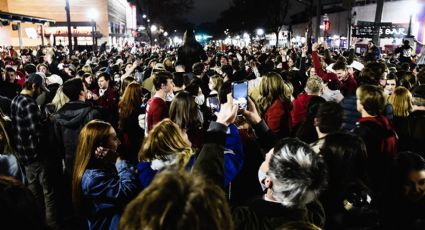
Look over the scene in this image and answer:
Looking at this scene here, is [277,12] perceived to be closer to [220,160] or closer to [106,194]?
[106,194]

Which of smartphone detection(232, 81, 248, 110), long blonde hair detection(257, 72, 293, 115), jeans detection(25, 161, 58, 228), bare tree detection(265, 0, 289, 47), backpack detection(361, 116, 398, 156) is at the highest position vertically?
bare tree detection(265, 0, 289, 47)

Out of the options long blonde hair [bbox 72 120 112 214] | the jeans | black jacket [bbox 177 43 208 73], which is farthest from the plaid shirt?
black jacket [bbox 177 43 208 73]

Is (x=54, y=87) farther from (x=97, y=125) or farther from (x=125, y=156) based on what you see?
(x=97, y=125)

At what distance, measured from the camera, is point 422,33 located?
26109mm

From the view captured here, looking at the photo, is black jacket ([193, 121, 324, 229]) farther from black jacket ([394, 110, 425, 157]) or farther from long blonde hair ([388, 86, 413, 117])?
long blonde hair ([388, 86, 413, 117])

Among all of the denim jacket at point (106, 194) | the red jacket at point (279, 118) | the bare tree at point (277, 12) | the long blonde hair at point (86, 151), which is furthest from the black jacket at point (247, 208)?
the bare tree at point (277, 12)

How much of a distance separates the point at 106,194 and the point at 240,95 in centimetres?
154

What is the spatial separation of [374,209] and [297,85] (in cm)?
696

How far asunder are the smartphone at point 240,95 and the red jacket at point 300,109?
241cm

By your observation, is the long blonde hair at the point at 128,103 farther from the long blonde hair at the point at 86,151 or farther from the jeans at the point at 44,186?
the long blonde hair at the point at 86,151

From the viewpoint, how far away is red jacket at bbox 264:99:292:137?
585 centimetres

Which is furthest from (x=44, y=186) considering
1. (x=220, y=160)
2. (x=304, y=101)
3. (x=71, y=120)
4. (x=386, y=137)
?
(x=386, y=137)

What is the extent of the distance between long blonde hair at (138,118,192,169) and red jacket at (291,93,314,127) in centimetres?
325

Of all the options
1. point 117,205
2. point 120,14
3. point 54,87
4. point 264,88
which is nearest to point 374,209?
point 117,205
